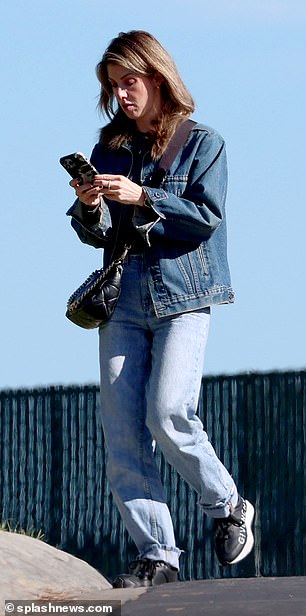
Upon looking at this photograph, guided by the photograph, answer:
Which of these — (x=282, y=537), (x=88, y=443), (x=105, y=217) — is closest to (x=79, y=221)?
(x=105, y=217)

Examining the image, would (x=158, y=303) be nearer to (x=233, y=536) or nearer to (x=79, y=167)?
(x=79, y=167)

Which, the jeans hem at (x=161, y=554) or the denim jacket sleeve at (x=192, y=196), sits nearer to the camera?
the denim jacket sleeve at (x=192, y=196)

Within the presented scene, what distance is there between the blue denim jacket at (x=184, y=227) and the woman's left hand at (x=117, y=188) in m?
0.06

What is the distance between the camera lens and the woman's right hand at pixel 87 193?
5.45m

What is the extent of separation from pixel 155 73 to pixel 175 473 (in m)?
6.48

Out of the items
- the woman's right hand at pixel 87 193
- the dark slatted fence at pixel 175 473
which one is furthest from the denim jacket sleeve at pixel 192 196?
the dark slatted fence at pixel 175 473

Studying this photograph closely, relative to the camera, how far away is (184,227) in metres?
5.54

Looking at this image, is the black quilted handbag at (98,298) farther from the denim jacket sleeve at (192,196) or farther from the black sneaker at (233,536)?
the black sneaker at (233,536)

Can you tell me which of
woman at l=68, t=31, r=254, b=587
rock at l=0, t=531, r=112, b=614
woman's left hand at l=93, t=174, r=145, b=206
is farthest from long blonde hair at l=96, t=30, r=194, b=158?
rock at l=0, t=531, r=112, b=614

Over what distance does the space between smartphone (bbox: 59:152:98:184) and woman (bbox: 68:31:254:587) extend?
0.15ft

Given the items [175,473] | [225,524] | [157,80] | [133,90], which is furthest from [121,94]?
[175,473]

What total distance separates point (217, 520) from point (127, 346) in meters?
0.79

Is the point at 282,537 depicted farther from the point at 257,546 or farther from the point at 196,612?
the point at 196,612

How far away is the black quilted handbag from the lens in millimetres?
5582
